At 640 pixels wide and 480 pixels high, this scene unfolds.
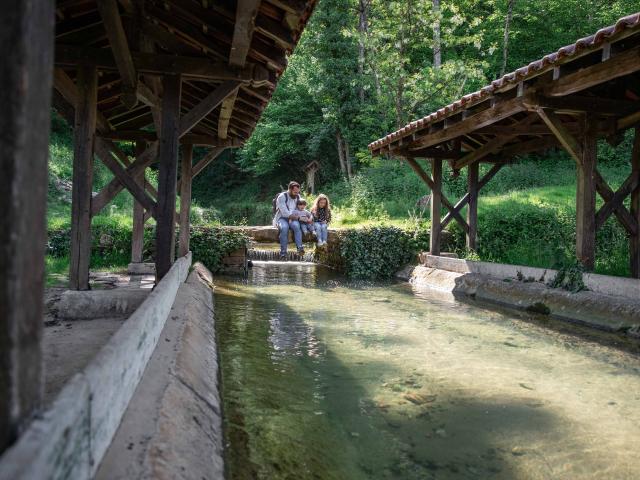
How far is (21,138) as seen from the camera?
134cm

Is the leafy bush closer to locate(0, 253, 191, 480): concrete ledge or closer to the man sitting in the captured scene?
the man sitting

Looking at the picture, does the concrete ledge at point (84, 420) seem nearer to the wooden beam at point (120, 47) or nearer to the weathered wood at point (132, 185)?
the wooden beam at point (120, 47)

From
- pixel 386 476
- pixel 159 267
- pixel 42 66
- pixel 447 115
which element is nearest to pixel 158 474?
pixel 386 476

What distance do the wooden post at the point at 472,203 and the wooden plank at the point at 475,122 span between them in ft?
4.70

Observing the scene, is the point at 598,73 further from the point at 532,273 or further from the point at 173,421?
the point at 173,421

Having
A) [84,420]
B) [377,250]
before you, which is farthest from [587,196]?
[84,420]

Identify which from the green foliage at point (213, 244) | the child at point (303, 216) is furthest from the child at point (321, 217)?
the green foliage at point (213, 244)

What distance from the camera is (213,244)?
12.7 meters

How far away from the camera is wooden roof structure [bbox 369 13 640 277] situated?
6070mm

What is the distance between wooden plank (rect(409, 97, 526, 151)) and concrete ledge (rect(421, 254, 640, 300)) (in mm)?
2406

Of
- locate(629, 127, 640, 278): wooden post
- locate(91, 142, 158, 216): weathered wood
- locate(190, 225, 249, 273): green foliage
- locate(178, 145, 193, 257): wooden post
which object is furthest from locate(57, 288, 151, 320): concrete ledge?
locate(629, 127, 640, 278): wooden post

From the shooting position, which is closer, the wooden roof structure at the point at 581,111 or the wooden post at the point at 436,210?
the wooden roof structure at the point at 581,111

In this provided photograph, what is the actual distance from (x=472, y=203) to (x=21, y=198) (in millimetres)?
11656

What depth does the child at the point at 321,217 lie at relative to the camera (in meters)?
12.2
